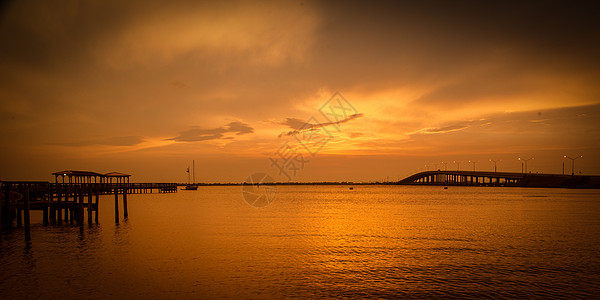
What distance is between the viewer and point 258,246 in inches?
956

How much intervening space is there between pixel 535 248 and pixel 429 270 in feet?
32.7

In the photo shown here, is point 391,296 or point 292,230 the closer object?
point 391,296

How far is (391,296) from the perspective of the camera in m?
14.0

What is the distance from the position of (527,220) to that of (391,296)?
31685mm

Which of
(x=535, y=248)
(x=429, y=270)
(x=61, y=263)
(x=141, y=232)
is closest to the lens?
(x=429, y=270)

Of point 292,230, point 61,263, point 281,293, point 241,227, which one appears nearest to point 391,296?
point 281,293

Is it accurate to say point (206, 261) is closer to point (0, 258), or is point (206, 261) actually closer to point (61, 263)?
point (61, 263)

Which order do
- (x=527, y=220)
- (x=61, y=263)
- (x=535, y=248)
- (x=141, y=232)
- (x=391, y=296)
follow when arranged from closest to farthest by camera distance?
1. (x=391, y=296)
2. (x=61, y=263)
3. (x=535, y=248)
4. (x=141, y=232)
5. (x=527, y=220)

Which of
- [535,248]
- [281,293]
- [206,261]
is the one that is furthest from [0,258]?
[535,248]

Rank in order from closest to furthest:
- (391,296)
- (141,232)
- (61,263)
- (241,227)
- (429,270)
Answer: (391,296), (429,270), (61,263), (141,232), (241,227)

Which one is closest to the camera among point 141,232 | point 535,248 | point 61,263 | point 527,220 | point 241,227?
point 61,263

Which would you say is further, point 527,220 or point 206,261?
point 527,220

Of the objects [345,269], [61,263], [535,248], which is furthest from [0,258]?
[535,248]

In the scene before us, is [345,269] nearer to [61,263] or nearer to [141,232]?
[61,263]
